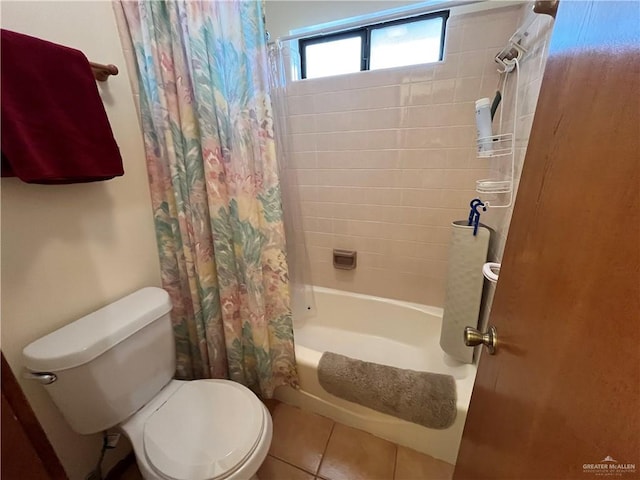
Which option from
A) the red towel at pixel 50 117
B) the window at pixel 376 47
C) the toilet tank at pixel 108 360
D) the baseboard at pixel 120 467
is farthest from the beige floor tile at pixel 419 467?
the window at pixel 376 47

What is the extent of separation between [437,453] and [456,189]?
1.30 m

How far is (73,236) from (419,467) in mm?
1662

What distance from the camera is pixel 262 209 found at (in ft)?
3.54

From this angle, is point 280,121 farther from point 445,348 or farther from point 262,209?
point 445,348

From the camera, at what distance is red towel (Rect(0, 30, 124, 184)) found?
68cm

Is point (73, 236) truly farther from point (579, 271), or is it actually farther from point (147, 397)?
point (579, 271)

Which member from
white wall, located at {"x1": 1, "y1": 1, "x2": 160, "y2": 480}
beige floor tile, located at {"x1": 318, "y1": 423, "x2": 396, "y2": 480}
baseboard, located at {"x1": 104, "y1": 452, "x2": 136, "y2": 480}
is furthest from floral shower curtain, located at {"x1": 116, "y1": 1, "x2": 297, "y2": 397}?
baseboard, located at {"x1": 104, "y1": 452, "x2": 136, "y2": 480}

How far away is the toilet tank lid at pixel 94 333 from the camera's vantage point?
755 millimetres

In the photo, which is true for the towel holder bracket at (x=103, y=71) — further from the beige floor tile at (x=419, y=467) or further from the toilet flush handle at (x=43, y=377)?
the beige floor tile at (x=419, y=467)

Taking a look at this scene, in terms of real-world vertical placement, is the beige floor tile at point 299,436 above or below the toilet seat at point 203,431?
below

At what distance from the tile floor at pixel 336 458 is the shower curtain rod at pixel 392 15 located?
2.02 metres

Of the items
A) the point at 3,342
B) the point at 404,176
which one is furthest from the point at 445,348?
the point at 3,342

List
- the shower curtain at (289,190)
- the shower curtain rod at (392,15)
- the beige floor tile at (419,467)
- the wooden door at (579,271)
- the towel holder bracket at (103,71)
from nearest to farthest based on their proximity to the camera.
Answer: the wooden door at (579,271)
the towel holder bracket at (103,71)
the beige floor tile at (419,467)
the shower curtain rod at (392,15)
the shower curtain at (289,190)

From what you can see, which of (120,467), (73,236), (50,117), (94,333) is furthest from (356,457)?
(50,117)
